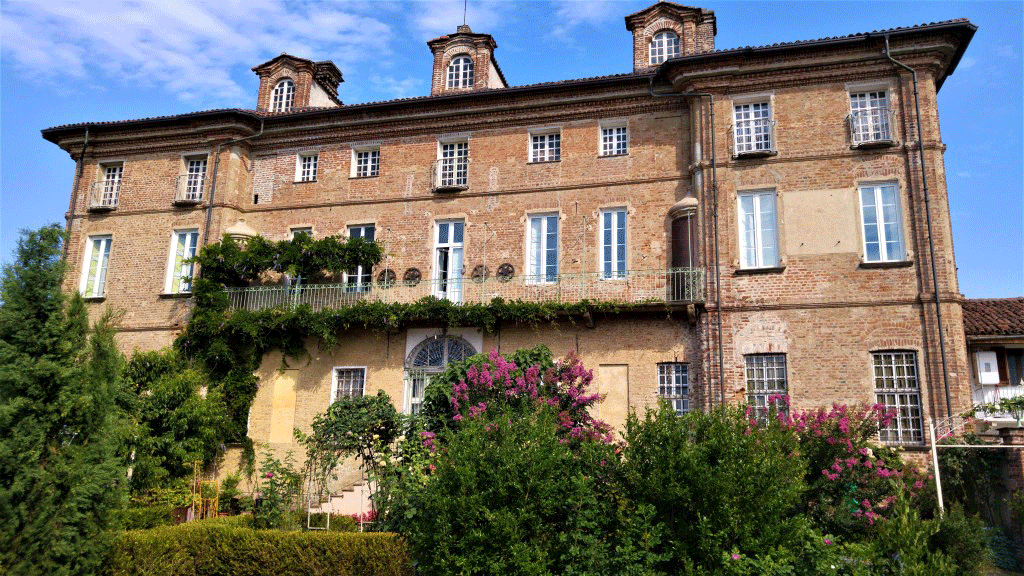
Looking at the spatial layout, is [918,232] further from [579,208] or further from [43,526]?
[43,526]

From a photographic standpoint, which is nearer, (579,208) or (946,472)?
(946,472)

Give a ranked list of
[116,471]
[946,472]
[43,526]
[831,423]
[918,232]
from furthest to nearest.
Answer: [918,232] < [946,472] < [831,423] < [116,471] < [43,526]

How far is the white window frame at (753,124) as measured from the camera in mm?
17984

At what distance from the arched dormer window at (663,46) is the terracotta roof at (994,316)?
9.60 metres

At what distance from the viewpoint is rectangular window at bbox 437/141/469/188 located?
67.3 feet

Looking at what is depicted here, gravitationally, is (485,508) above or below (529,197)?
below

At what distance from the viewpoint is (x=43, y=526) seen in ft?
33.1

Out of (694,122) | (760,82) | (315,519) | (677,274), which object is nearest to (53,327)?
(315,519)

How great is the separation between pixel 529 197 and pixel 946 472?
11.0 metres

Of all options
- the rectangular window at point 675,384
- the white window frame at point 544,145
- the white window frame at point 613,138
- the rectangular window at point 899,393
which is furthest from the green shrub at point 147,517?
the rectangular window at point 899,393

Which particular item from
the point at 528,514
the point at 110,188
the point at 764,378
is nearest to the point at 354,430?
the point at 528,514

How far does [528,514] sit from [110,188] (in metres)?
18.6

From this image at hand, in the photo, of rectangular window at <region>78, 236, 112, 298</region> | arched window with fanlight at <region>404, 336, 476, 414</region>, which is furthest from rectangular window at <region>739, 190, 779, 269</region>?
rectangular window at <region>78, 236, 112, 298</region>

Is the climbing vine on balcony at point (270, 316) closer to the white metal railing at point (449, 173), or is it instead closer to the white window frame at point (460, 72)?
the white metal railing at point (449, 173)
